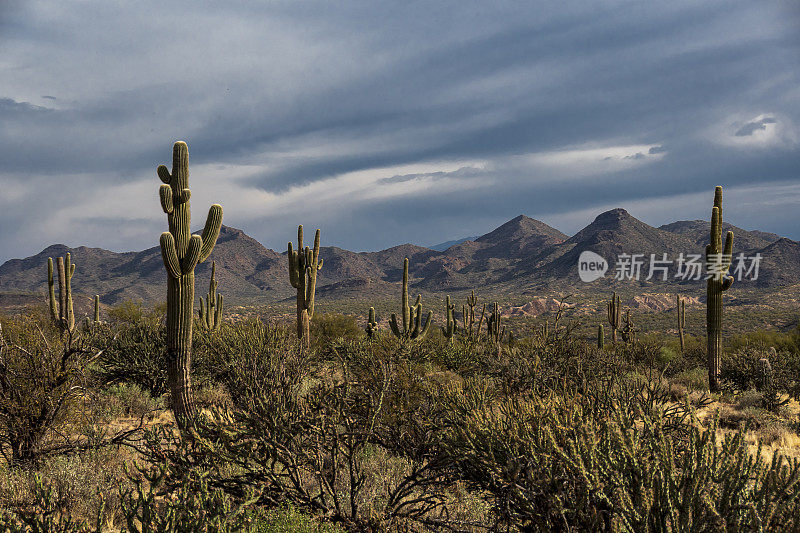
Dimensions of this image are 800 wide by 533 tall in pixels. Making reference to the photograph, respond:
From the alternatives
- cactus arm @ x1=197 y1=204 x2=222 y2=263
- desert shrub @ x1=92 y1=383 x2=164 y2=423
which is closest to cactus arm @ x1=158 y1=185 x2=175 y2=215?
cactus arm @ x1=197 y1=204 x2=222 y2=263

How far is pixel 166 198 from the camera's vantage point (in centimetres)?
984

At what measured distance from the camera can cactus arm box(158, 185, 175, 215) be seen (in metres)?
9.84

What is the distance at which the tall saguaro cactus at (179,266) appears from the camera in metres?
9.30

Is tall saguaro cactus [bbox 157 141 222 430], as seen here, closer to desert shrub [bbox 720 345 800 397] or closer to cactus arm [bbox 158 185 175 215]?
cactus arm [bbox 158 185 175 215]

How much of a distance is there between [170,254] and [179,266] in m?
0.38

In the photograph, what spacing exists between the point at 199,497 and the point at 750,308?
84418 millimetres

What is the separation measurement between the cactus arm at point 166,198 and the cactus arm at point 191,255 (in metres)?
0.79

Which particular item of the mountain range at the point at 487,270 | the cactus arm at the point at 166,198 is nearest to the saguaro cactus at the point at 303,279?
the cactus arm at the point at 166,198

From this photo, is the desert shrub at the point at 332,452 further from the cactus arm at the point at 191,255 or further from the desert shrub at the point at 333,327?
the desert shrub at the point at 333,327

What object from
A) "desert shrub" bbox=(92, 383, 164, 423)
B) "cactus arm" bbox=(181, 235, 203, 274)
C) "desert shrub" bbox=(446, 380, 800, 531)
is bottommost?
"desert shrub" bbox=(92, 383, 164, 423)

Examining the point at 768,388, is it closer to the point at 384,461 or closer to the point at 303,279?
the point at 384,461

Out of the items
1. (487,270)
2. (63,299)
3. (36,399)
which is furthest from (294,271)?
(487,270)

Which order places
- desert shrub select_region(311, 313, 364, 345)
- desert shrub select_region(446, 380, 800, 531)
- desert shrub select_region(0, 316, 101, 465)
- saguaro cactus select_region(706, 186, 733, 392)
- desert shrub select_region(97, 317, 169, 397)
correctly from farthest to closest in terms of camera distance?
desert shrub select_region(311, 313, 364, 345) → saguaro cactus select_region(706, 186, 733, 392) → desert shrub select_region(97, 317, 169, 397) → desert shrub select_region(0, 316, 101, 465) → desert shrub select_region(446, 380, 800, 531)

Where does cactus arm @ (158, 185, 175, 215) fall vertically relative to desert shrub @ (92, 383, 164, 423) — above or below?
above
